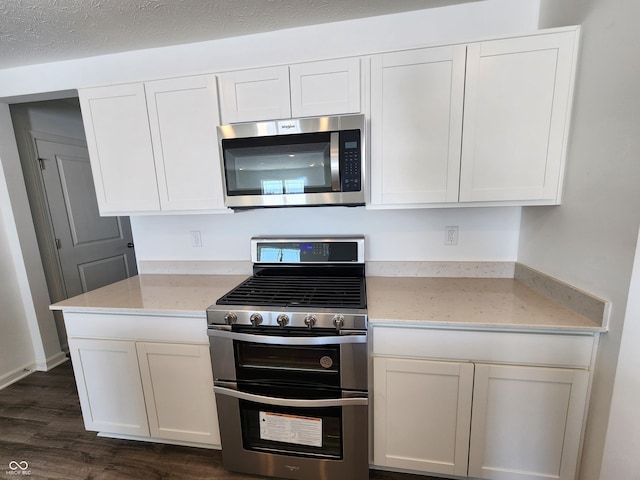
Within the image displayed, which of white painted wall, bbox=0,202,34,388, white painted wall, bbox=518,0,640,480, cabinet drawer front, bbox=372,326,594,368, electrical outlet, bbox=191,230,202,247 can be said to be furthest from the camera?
white painted wall, bbox=0,202,34,388

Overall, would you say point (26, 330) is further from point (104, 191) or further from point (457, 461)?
point (457, 461)

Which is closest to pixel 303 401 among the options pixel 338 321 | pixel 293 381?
pixel 293 381

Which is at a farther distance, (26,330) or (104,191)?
(26,330)

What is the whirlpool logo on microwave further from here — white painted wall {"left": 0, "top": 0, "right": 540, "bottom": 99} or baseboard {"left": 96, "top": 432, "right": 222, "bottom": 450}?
baseboard {"left": 96, "top": 432, "right": 222, "bottom": 450}

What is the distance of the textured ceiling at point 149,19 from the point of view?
1.37 m

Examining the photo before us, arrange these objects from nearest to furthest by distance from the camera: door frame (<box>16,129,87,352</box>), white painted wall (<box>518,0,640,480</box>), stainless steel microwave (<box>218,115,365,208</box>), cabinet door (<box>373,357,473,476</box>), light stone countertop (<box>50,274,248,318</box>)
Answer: white painted wall (<box>518,0,640,480</box>)
cabinet door (<box>373,357,473,476</box>)
stainless steel microwave (<box>218,115,365,208</box>)
light stone countertop (<box>50,274,248,318</box>)
door frame (<box>16,129,87,352</box>)

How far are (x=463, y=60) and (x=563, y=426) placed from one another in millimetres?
1669

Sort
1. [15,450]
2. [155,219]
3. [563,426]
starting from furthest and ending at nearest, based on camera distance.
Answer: [155,219], [15,450], [563,426]

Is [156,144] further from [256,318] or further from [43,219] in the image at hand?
[43,219]

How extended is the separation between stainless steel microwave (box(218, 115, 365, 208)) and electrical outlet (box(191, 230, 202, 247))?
673 mm

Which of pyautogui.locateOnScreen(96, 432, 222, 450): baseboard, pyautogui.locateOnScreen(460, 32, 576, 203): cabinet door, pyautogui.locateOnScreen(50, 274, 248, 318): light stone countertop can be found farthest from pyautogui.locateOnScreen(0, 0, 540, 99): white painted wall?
pyautogui.locateOnScreen(96, 432, 222, 450): baseboard

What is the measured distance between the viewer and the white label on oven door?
1309 mm

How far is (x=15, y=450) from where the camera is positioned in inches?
65.1

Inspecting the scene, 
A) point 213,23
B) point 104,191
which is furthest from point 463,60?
point 104,191
